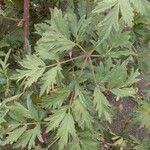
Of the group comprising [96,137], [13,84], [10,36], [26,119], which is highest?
[10,36]

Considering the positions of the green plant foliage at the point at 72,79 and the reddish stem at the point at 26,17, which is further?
the reddish stem at the point at 26,17

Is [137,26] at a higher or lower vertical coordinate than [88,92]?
higher

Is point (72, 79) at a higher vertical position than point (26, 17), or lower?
lower

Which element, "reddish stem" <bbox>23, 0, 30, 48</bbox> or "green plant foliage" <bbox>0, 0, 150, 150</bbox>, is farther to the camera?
"reddish stem" <bbox>23, 0, 30, 48</bbox>

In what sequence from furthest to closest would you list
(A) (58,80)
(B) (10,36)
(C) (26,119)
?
(B) (10,36)
(C) (26,119)
(A) (58,80)

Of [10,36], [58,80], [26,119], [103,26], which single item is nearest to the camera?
[103,26]

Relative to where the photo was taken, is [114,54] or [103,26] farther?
[114,54]

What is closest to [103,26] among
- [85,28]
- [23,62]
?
[85,28]

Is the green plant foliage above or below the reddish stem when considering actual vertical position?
below

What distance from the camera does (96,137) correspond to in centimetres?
123

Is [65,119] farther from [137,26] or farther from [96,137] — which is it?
[137,26]

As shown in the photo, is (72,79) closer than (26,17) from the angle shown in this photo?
Yes

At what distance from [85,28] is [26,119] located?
310 millimetres

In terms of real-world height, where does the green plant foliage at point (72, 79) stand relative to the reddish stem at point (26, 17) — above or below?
below
